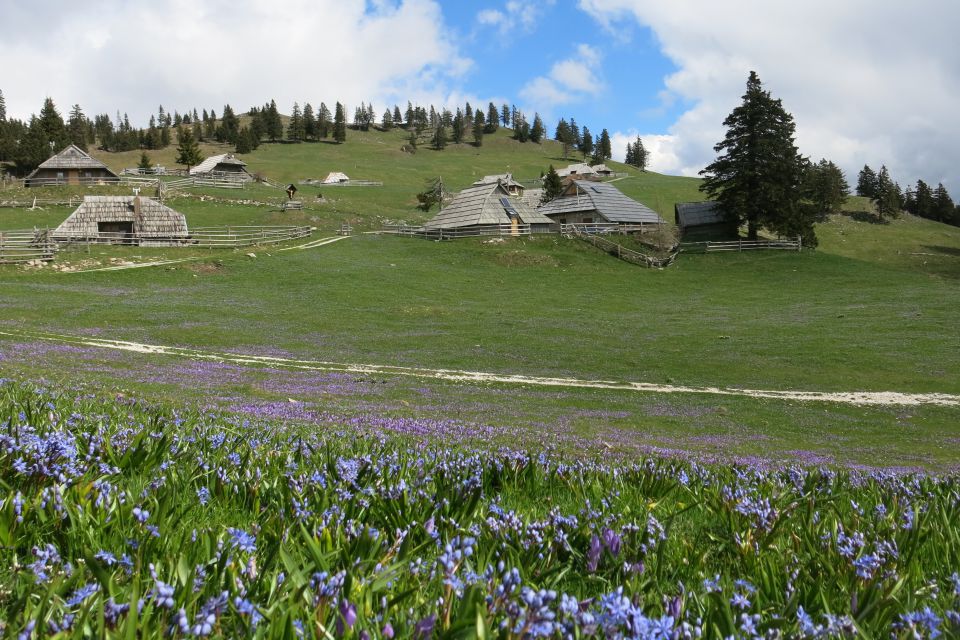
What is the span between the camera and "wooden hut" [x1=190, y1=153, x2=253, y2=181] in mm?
125325

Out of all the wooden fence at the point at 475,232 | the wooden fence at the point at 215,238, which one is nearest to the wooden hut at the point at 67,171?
the wooden fence at the point at 215,238

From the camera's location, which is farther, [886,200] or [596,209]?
[886,200]

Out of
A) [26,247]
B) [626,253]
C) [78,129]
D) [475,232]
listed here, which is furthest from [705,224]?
[78,129]

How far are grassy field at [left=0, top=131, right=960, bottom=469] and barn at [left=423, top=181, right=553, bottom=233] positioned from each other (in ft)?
17.0

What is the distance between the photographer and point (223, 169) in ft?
436

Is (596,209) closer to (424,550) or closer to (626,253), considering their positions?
(626,253)

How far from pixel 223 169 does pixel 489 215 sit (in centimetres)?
8063

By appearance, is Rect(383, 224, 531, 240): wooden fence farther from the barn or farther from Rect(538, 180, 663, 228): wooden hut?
Rect(538, 180, 663, 228): wooden hut

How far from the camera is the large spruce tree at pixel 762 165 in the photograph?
70938mm

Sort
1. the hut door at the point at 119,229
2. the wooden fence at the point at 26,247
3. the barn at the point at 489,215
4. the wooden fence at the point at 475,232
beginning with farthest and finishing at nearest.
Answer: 1. the barn at the point at 489,215
2. the wooden fence at the point at 475,232
3. the hut door at the point at 119,229
4. the wooden fence at the point at 26,247

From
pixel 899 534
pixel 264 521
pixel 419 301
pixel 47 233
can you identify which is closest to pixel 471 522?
pixel 264 521

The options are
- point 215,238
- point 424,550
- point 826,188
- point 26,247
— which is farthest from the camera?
point 826,188

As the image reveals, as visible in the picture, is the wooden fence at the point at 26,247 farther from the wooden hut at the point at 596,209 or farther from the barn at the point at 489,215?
the wooden hut at the point at 596,209

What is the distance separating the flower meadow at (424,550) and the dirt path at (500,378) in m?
19.7
